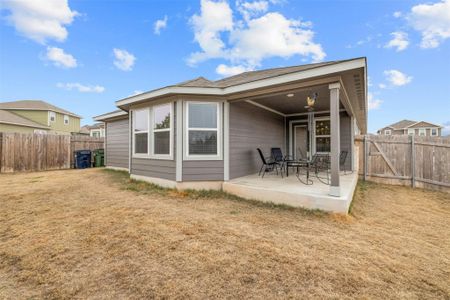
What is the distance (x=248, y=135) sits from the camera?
6.53 m

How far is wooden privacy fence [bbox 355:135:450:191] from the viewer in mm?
6160

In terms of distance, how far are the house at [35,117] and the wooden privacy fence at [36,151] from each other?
8.84 metres

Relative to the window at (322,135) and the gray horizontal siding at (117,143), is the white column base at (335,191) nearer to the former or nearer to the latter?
the window at (322,135)

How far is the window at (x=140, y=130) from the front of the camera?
6305 millimetres

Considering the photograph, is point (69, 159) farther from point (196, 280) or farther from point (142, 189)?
point (196, 280)

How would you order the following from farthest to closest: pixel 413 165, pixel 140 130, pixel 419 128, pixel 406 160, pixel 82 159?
pixel 419 128
pixel 82 159
pixel 406 160
pixel 413 165
pixel 140 130

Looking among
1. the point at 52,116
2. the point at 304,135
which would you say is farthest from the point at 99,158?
the point at 52,116

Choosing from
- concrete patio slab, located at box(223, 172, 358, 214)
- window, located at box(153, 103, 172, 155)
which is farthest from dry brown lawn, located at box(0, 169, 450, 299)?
window, located at box(153, 103, 172, 155)

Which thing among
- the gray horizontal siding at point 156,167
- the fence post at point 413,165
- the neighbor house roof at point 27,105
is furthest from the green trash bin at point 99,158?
the fence post at point 413,165

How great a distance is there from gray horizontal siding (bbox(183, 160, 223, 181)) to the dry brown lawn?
3.25ft

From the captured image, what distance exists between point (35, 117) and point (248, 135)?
72.6ft

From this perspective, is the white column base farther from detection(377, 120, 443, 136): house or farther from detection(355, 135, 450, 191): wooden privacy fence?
detection(377, 120, 443, 136): house

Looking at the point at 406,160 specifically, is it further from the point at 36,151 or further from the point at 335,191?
the point at 36,151

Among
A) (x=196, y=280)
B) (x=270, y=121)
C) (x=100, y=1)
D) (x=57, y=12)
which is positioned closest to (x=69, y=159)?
(x=57, y=12)
